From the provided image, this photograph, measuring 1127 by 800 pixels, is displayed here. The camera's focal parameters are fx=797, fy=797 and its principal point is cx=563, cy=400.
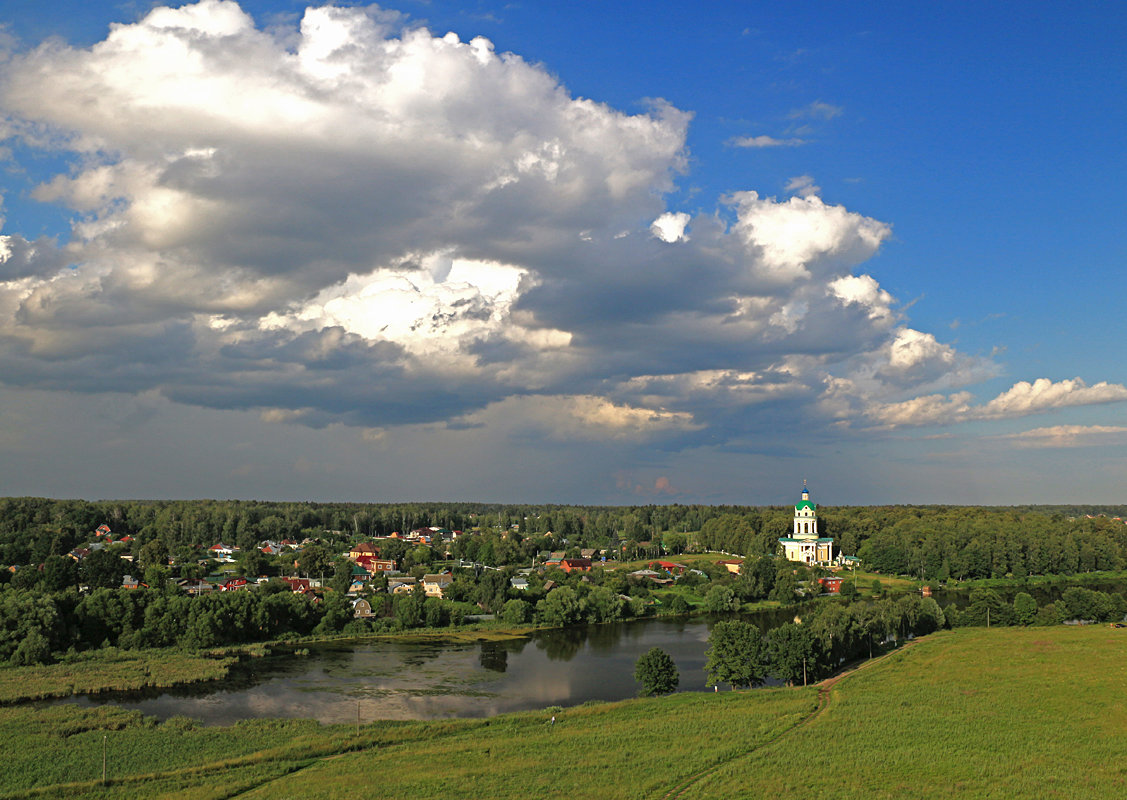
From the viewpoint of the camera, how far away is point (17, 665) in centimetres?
5094

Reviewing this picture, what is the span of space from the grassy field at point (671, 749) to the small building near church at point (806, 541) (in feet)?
276

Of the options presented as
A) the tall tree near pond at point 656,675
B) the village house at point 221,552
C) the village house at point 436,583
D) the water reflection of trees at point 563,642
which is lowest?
the village house at point 221,552

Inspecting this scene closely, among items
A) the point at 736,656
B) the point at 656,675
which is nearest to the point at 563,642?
the point at 656,675

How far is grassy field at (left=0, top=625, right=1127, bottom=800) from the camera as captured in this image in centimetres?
2778

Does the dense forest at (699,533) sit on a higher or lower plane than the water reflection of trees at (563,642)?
higher

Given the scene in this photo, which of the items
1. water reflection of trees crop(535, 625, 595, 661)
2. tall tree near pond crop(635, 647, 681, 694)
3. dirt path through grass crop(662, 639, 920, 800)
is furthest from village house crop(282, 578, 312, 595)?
dirt path through grass crop(662, 639, 920, 800)

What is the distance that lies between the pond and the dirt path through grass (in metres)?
7.59

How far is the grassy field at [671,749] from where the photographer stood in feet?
91.1

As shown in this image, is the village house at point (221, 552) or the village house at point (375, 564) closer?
the village house at point (375, 564)

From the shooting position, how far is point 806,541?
130000 mm

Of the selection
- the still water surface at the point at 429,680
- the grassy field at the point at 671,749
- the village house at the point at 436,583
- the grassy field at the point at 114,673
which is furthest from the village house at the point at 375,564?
the grassy field at the point at 671,749

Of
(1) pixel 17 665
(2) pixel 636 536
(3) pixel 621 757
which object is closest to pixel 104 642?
(1) pixel 17 665

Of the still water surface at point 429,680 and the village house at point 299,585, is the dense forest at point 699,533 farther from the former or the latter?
the still water surface at point 429,680

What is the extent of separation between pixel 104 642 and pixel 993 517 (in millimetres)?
134176
